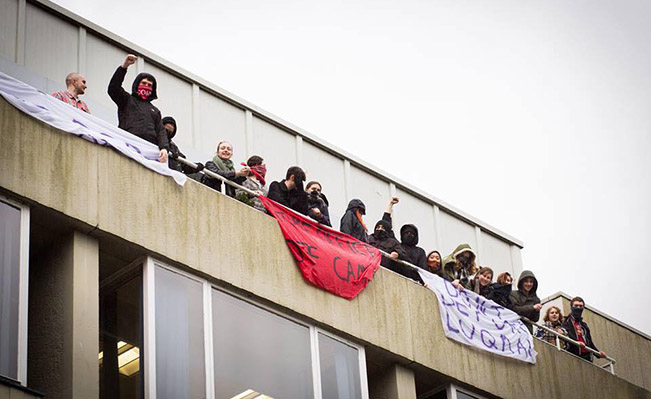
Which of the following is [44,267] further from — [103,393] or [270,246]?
[270,246]

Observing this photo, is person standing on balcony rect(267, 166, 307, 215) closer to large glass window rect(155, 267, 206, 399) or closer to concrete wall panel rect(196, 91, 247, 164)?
concrete wall panel rect(196, 91, 247, 164)

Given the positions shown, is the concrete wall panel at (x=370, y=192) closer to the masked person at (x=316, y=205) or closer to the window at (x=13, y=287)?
the masked person at (x=316, y=205)

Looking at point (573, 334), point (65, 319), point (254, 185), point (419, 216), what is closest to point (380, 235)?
point (254, 185)

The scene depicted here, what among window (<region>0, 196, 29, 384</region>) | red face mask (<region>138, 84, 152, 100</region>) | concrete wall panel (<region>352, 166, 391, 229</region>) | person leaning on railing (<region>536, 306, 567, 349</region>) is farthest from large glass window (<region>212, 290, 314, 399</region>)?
person leaning on railing (<region>536, 306, 567, 349</region>)

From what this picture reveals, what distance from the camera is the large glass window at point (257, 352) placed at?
1886 cm

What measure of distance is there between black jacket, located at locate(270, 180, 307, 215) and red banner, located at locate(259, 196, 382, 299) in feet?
0.64

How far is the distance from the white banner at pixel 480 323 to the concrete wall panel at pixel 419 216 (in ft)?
9.98

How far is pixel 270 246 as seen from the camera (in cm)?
2062

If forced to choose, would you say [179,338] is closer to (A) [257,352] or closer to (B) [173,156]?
(A) [257,352]

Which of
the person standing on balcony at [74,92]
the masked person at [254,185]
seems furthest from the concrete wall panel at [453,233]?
the person standing on balcony at [74,92]

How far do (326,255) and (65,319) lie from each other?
5.34 metres

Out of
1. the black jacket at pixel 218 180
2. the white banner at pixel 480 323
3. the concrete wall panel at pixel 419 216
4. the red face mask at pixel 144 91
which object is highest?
the concrete wall panel at pixel 419 216

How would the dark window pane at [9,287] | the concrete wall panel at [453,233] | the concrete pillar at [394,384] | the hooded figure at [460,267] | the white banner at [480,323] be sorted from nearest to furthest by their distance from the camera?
the dark window pane at [9,287], the concrete pillar at [394,384], the white banner at [480,323], the hooded figure at [460,267], the concrete wall panel at [453,233]

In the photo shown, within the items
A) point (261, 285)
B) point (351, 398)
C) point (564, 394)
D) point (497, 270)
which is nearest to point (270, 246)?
point (261, 285)
